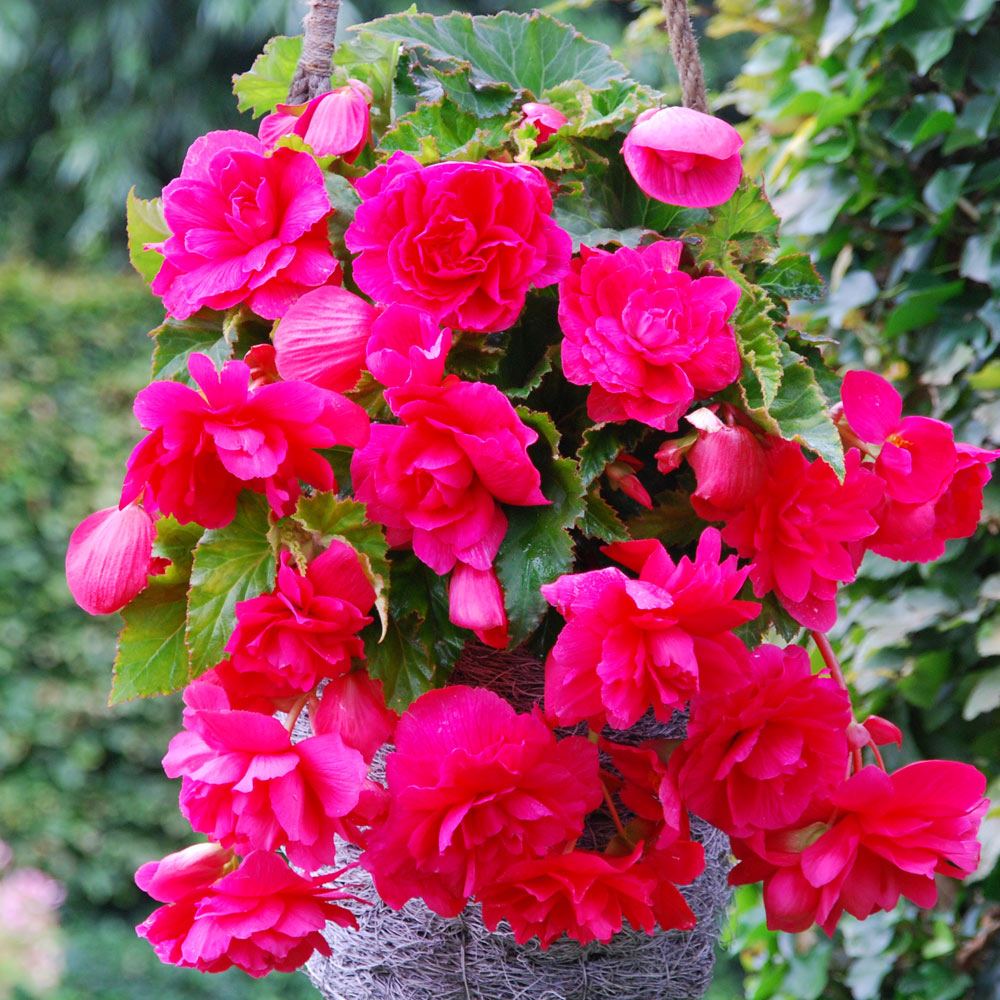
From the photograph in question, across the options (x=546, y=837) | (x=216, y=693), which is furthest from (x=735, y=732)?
(x=216, y=693)

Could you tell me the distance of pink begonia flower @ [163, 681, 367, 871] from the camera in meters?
0.54

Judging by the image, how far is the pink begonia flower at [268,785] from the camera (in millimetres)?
537

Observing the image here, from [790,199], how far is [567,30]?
23.9 inches

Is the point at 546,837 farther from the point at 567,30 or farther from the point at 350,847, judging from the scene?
the point at 567,30

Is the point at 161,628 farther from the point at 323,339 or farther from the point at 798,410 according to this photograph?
the point at 798,410

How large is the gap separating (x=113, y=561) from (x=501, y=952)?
31cm

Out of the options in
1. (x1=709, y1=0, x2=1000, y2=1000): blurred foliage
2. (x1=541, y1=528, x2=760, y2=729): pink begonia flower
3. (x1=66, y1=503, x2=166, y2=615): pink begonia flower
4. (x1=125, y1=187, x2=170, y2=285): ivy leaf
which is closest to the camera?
(x1=541, y1=528, x2=760, y2=729): pink begonia flower

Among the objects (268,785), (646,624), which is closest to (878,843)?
(646,624)

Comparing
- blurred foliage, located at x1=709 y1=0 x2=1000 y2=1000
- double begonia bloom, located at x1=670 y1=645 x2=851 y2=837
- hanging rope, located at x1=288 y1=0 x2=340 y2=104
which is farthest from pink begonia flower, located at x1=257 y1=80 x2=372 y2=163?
blurred foliage, located at x1=709 y1=0 x2=1000 y2=1000

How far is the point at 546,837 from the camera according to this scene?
57 cm

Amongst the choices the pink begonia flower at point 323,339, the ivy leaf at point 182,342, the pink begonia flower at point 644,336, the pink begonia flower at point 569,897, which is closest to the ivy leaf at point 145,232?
the ivy leaf at point 182,342

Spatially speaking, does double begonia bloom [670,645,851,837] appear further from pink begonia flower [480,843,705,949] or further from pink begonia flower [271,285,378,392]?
pink begonia flower [271,285,378,392]

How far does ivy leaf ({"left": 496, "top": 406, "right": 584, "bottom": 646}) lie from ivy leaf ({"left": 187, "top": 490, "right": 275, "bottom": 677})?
121 millimetres

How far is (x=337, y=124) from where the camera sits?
2.20ft
